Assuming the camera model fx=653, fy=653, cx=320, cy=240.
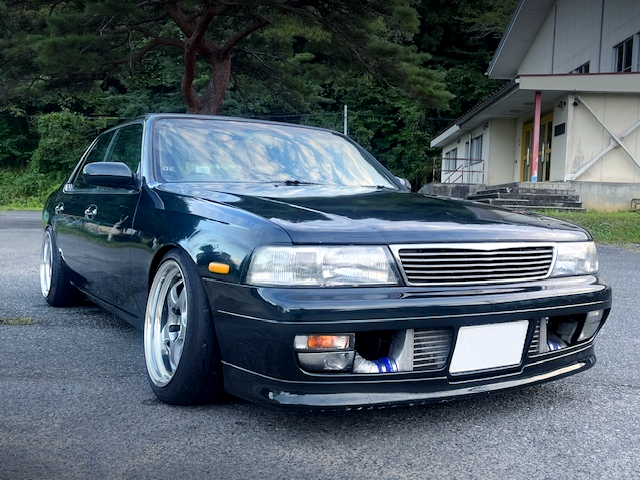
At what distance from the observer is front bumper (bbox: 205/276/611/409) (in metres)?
2.34

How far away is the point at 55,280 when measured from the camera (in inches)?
193

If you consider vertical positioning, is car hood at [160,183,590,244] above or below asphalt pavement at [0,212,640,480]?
above

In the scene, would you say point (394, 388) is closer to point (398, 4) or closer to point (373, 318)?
point (373, 318)

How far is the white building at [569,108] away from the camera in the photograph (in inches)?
688

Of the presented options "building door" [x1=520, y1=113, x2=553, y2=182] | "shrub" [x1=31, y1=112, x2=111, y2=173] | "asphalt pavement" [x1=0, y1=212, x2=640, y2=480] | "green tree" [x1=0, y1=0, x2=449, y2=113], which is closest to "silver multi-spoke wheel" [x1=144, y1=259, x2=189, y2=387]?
"asphalt pavement" [x1=0, y1=212, x2=640, y2=480]

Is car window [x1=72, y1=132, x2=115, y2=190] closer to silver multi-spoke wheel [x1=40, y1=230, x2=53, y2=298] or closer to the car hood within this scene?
silver multi-spoke wheel [x1=40, y1=230, x2=53, y2=298]

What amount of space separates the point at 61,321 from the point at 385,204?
2.70 meters

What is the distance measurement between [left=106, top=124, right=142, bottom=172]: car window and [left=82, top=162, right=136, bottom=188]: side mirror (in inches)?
7.5

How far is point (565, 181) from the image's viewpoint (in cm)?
1761

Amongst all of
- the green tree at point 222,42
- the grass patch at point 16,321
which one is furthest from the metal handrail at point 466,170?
the grass patch at point 16,321

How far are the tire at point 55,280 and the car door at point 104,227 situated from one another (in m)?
0.20

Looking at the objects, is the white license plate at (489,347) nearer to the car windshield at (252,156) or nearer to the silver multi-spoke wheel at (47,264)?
the car windshield at (252,156)

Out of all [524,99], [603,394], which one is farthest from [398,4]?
[603,394]

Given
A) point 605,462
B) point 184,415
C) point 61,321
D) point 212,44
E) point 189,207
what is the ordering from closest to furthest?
point 605,462 < point 184,415 < point 189,207 < point 61,321 < point 212,44
